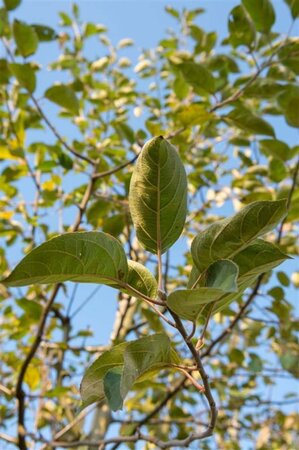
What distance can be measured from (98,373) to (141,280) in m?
0.13

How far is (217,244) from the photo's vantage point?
1.77 ft

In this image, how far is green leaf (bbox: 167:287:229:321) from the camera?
47 cm

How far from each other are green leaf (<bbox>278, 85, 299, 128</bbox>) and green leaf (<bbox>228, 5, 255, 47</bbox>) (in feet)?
0.75

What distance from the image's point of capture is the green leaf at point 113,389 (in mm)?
474

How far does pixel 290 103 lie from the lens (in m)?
1.37

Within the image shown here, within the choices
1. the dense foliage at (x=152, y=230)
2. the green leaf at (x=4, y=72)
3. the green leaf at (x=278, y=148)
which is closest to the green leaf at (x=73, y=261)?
the dense foliage at (x=152, y=230)

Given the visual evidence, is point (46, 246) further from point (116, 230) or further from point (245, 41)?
point (245, 41)

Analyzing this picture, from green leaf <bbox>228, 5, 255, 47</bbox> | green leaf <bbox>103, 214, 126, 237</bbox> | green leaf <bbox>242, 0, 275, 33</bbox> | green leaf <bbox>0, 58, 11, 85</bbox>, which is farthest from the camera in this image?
green leaf <bbox>0, 58, 11, 85</bbox>

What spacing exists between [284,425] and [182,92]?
8.40ft

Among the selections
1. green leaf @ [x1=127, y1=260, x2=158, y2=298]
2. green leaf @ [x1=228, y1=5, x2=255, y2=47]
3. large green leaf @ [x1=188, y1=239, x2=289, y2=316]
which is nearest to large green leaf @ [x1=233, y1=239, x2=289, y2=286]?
large green leaf @ [x1=188, y1=239, x2=289, y2=316]

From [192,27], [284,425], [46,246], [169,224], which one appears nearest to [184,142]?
[192,27]

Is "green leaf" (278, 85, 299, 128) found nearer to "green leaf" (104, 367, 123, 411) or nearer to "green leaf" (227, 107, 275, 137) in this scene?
"green leaf" (227, 107, 275, 137)

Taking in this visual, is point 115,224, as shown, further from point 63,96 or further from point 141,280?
point 141,280

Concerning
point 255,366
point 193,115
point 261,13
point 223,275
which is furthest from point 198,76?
point 223,275
